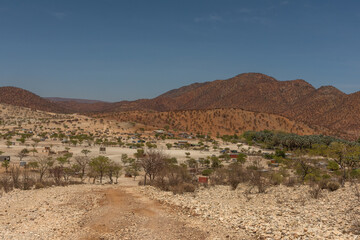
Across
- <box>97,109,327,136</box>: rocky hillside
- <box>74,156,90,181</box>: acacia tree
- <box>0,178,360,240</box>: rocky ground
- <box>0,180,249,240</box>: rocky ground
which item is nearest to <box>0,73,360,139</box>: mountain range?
<box>97,109,327,136</box>: rocky hillside

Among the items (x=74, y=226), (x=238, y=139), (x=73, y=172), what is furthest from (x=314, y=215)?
(x=238, y=139)

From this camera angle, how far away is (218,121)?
4668 inches

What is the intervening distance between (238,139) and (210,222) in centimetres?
8724

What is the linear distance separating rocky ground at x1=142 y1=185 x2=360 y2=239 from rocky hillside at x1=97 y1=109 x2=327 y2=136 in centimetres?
9128

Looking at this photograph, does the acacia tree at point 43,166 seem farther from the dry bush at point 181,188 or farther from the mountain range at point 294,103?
the mountain range at point 294,103

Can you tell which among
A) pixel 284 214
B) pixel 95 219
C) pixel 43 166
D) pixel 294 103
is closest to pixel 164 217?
pixel 95 219

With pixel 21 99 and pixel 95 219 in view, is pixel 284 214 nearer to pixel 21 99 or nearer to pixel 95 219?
pixel 95 219

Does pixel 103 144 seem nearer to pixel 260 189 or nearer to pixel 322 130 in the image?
pixel 260 189

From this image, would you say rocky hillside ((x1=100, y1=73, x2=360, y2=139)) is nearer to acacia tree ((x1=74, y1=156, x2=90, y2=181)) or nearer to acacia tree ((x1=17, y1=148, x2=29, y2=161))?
acacia tree ((x1=74, y1=156, x2=90, y2=181))

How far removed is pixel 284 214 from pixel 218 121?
349 feet

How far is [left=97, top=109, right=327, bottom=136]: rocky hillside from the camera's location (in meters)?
113

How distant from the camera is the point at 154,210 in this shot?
1477 centimetres

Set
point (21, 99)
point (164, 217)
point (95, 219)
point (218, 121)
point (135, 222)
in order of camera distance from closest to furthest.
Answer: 1. point (135, 222)
2. point (95, 219)
3. point (164, 217)
4. point (218, 121)
5. point (21, 99)

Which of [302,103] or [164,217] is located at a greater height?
[302,103]
